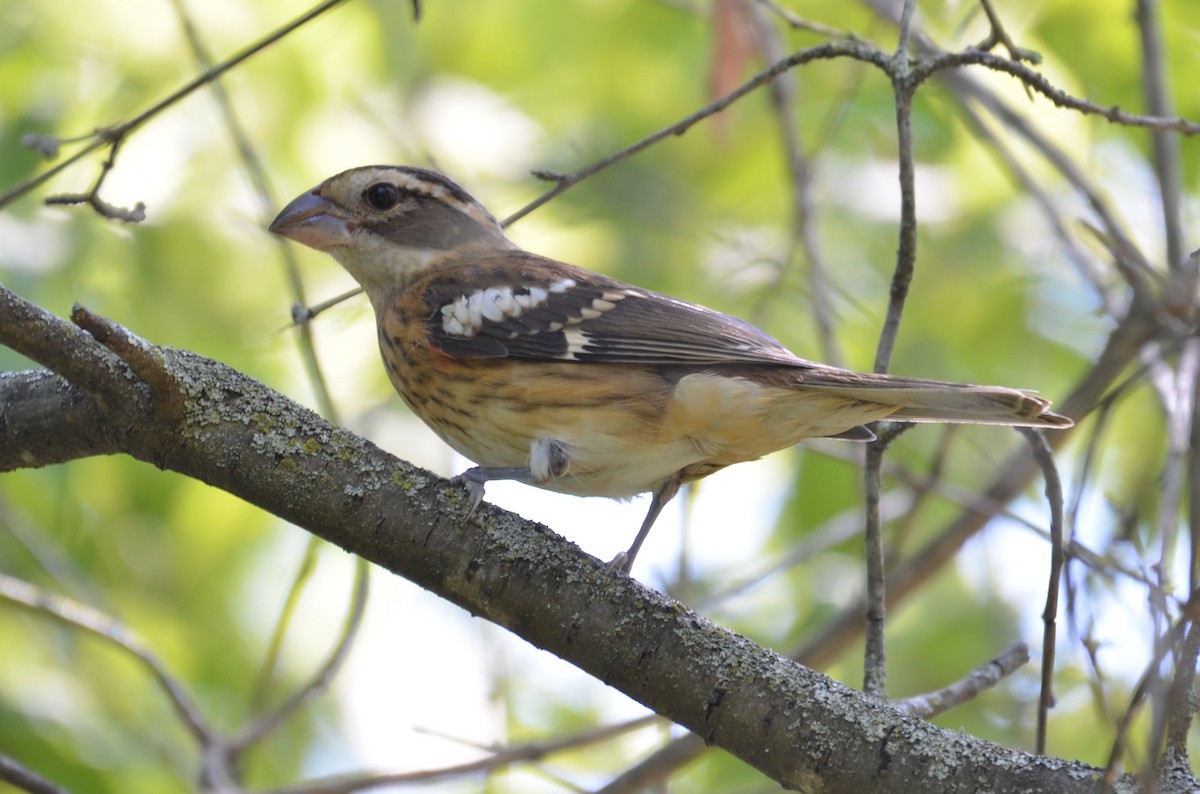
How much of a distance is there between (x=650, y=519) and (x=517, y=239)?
8.73 feet

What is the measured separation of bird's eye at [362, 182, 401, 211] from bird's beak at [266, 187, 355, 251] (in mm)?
146

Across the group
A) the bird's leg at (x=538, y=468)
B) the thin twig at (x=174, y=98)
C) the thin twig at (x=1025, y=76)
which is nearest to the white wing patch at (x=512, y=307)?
the bird's leg at (x=538, y=468)

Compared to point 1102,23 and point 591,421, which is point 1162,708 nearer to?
point 591,421

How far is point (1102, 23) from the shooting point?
598cm

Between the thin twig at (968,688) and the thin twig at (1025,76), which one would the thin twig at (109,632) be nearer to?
the thin twig at (968,688)

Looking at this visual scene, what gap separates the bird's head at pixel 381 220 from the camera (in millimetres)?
4973

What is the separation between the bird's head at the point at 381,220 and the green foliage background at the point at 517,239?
14.0 inches

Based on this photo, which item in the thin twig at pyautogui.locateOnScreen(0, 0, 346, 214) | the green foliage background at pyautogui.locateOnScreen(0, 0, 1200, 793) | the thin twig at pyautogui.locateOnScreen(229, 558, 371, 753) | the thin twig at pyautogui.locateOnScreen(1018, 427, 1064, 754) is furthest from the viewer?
the green foliage background at pyautogui.locateOnScreen(0, 0, 1200, 793)

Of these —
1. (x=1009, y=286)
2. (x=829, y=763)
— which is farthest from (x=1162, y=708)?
(x=1009, y=286)

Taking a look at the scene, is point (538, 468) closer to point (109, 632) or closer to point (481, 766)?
Answer: point (481, 766)

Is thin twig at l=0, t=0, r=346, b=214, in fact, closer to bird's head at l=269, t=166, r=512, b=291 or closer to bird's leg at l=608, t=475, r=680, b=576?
bird's head at l=269, t=166, r=512, b=291

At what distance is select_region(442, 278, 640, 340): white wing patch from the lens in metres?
4.46

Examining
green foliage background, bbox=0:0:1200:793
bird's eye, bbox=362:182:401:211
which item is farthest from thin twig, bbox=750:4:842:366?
bird's eye, bbox=362:182:401:211

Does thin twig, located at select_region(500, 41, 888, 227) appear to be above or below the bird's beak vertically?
below
